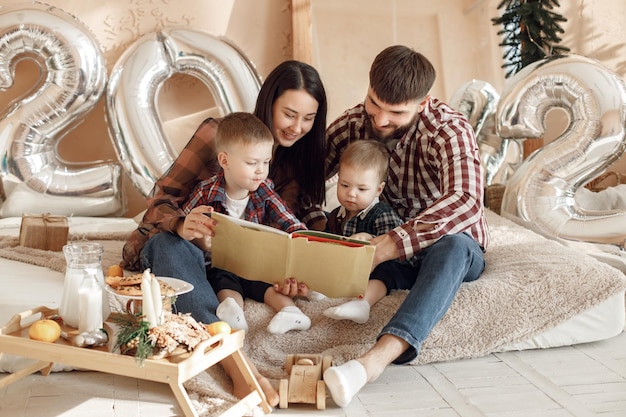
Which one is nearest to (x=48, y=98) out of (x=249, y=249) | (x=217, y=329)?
(x=249, y=249)

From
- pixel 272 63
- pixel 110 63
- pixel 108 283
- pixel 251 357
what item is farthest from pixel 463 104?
pixel 108 283

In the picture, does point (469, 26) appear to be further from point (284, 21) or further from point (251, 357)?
point (251, 357)

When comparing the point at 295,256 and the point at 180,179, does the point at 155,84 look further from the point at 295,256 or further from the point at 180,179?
the point at 295,256

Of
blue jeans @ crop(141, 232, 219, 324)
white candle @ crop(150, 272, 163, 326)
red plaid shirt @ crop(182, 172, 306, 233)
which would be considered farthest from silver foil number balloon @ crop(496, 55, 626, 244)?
white candle @ crop(150, 272, 163, 326)

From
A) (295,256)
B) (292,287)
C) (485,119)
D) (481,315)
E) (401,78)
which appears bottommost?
(481,315)

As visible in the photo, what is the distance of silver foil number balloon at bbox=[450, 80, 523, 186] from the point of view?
357 centimetres

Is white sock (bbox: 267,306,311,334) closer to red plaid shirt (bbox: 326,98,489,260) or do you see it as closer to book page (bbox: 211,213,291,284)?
book page (bbox: 211,213,291,284)

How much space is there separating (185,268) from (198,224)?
13 centimetres

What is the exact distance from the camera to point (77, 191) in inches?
138

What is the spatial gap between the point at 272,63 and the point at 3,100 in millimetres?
1271

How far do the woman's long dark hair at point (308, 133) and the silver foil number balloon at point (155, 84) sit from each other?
3.35 ft

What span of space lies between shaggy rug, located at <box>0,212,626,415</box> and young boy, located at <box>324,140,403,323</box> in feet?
0.61

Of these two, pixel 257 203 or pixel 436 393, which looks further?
pixel 257 203

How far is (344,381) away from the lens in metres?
1.81
